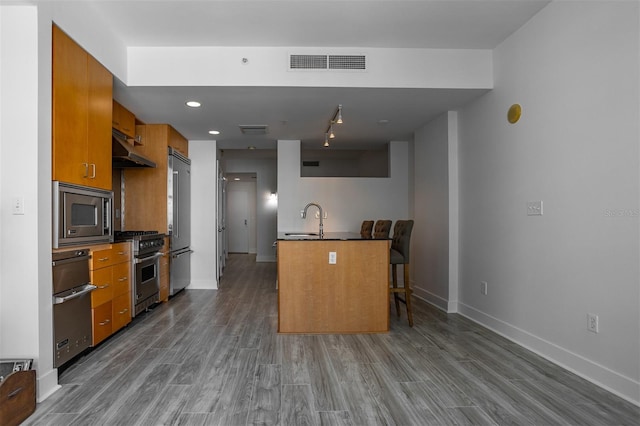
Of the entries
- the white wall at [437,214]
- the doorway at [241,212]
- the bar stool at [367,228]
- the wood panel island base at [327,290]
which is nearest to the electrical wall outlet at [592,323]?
the wood panel island base at [327,290]

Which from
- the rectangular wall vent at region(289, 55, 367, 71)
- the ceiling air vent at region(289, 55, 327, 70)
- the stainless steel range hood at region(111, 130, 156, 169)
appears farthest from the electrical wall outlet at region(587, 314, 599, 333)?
the stainless steel range hood at region(111, 130, 156, 169)

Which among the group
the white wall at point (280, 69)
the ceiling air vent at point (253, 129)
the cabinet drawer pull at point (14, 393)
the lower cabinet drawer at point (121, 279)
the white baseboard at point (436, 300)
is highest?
the white wall at point (280, 69)

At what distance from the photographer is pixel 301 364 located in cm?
276

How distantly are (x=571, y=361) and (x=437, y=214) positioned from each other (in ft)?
7.70

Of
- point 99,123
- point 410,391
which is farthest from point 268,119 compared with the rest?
point 410,391

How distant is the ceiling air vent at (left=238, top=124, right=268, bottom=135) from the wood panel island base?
86.4 inches

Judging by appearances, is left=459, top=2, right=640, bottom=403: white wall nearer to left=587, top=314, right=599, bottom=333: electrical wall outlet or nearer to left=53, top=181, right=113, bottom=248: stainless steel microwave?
left=587, top=314, right=599, bottom=333: electrical wall outlet

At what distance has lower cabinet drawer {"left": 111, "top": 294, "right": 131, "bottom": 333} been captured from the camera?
3371 mm

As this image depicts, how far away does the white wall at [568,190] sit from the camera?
2232 millimetres

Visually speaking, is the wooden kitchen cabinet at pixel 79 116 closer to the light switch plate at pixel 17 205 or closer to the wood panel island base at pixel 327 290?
the light switch plate at pixel 17 205

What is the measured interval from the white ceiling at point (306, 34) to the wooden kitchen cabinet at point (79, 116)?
44cm

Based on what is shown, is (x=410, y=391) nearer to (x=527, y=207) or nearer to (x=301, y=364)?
(x=301, y=364)

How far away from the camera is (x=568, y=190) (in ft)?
8.74

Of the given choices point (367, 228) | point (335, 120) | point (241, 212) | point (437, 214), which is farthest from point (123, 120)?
point (241, 212)
